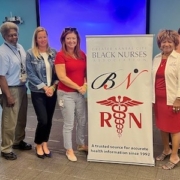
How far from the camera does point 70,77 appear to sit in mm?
2664

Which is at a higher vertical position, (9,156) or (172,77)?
(172,77)

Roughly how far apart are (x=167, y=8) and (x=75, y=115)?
8.59ft

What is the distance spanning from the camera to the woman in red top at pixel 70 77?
8.57 ft

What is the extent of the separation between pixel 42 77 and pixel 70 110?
0.44m

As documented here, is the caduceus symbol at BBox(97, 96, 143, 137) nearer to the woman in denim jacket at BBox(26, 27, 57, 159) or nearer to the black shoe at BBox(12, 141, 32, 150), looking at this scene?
the woman in denim jacket at BBox(26, 27, 57, 159)

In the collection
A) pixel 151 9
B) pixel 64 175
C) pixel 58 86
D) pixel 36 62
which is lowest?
pixel 64 175

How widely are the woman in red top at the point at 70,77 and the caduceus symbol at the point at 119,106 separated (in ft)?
0.83

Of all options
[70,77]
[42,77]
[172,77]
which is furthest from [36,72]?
[172,77]

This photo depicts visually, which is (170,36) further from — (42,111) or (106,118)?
(42,111)

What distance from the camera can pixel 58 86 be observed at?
9.02 ft

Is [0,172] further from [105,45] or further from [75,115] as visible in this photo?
[105,45]

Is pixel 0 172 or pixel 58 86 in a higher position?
pixel 58 86

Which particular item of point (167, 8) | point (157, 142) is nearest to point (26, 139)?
point (157, 142)

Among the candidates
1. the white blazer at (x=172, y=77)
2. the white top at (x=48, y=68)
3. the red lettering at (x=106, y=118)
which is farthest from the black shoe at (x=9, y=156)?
the white blazer at (x=172, y=77)
